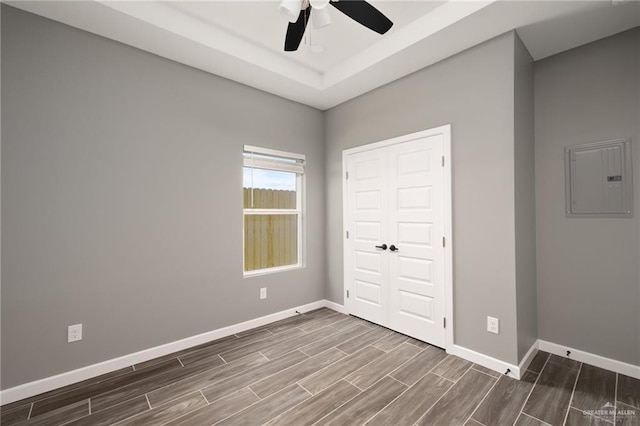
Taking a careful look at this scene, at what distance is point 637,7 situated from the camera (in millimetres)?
2119

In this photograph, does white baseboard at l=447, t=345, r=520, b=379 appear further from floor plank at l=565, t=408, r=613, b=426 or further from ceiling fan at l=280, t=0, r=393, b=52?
ceiling fan at l=280, t=0, r=393, b=52

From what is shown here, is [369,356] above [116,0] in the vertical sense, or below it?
below

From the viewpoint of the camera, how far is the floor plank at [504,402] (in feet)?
6.15

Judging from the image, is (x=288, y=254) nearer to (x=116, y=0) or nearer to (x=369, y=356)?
(x=369, y=356)

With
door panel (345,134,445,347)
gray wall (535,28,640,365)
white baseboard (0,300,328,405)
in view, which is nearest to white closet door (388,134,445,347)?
door panel (345,134,445,347)

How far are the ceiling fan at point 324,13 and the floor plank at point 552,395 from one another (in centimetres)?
284

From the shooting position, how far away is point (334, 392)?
2.15 metres

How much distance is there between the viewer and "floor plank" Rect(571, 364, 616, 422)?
1954 millimetres

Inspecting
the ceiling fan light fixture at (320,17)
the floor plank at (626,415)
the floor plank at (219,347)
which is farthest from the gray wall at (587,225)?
the floor plank at (219,347)

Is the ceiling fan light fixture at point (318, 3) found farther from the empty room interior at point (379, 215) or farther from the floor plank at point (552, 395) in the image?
the floor plank at point (552, 395)

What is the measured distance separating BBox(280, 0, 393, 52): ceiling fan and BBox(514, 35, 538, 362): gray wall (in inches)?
53.9

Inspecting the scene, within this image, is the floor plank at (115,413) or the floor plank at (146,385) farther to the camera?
the floor plank at (146,385)

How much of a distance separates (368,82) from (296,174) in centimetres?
149

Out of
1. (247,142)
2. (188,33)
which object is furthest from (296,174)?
(188,33)
